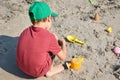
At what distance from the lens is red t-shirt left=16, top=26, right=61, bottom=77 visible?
2279 millimetres

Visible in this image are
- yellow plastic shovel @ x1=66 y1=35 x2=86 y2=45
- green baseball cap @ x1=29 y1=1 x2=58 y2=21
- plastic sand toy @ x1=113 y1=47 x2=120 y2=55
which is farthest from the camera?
yellow plastic shovel @ x1=66 y1=35 x2=86 y2=45

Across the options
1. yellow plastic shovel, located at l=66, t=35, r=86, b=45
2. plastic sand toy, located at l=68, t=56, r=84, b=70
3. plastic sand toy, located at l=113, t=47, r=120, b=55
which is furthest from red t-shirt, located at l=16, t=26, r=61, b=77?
plastic sand toy, located at l=113, t=47, r=120, b=55

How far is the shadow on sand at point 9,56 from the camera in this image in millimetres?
2551

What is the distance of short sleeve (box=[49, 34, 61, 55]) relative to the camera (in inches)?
91.4

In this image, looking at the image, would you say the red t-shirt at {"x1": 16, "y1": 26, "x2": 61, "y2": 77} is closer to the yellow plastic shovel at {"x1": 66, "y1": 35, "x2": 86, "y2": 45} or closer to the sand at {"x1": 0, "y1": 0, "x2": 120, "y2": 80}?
the sand at {"x1": 0, "y1": 0, "x2": 120, "y2": 80}

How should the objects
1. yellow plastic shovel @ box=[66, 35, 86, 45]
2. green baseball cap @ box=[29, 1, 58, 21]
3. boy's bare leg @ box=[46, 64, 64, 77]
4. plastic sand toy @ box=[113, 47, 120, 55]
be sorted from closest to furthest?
green baseball cap @ box=[29, 1, 58, 21]
boy's bare leg @ box=[46, 64, 64, 77]
plastic sand toy @ box=[113, 47, 120, 55]
yellow plastic shovel @ box=[66, 35, 86, 45]

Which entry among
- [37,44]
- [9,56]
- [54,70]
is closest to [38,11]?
[37,44]

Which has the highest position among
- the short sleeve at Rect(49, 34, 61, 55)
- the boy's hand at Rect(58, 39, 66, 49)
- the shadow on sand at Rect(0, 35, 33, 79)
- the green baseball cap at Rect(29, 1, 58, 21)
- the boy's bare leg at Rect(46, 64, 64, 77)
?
the green baseball cap at Rect(29, 1, 58, 21)

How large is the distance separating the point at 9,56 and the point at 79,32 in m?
0.74

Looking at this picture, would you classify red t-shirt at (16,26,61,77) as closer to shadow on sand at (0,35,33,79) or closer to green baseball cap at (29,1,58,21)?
green baseball cap at (29,1,58,21)

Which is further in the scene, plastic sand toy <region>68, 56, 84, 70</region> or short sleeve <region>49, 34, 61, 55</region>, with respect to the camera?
plastic sand toy <region>68, 56, 84, 70</region>

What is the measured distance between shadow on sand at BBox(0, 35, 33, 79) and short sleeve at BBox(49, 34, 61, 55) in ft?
1.09

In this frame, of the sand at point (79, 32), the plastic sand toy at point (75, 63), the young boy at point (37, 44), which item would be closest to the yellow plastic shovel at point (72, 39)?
the sand at point (79, 32)

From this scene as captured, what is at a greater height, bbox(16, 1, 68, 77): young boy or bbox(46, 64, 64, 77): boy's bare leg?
bbox(16, 1, 68, 77): young boy
